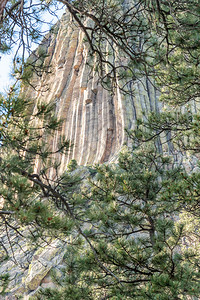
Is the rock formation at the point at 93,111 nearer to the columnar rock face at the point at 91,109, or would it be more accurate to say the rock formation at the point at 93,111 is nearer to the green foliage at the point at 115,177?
the columnar rock face at the point at 91,109

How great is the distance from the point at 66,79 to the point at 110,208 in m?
28.0

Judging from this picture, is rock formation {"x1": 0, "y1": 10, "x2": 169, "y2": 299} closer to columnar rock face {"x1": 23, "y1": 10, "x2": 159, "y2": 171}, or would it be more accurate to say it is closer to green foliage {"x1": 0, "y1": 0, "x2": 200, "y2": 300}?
columnar rock face {"x1": 23, "y1": 10, "x2": 159, "y2": 171}

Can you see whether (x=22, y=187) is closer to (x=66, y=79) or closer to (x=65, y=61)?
(x=66, y=79)

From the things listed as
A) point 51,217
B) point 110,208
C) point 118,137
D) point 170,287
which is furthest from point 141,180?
point 118,137

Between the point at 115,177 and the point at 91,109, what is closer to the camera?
the point at 115,177

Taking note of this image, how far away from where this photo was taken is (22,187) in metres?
1.93

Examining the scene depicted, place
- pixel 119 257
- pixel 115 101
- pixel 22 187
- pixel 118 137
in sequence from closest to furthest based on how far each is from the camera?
1. pixel 22 187
2. pixel 119 257
3. pixel 118 137
4. pixel 115 101

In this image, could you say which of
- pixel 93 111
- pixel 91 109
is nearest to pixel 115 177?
pixel 93 111

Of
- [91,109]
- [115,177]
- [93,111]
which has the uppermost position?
[91,109]

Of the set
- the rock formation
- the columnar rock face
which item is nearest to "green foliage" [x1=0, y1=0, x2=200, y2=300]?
the rock formation

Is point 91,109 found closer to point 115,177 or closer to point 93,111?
point 93,111

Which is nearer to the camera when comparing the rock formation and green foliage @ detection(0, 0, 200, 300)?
green foliage @ detection(0, 0, 200, 300)

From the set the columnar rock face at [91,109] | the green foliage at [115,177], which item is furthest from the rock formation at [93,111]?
the green foliage at [115,177]

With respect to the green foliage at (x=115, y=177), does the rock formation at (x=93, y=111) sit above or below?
above
